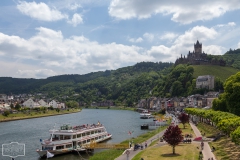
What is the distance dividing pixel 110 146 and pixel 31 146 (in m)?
17.2

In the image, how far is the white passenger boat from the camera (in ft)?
155

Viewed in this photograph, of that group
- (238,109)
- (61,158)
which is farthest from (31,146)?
(238,109)

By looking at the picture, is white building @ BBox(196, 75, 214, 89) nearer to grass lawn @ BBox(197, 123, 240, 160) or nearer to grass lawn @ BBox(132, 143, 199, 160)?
grass lawn @ BBox(197, 123, 240, 160)

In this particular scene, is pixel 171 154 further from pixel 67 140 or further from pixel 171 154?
pixel 67 140

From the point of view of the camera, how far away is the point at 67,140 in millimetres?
50750

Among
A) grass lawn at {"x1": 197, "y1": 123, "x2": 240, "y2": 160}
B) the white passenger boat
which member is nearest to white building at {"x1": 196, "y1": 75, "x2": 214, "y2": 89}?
the white passenger boat

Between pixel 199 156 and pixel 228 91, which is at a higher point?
pixel 228 91

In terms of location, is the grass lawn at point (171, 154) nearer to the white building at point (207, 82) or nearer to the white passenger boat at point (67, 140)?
the white passenger boat at point (67, 140)

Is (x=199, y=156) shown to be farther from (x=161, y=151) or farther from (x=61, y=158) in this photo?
(x=61, y=158)

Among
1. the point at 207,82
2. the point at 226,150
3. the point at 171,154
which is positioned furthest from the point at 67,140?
Answer: the point at 207,82

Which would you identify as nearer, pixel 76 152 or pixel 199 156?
pixel 199 156

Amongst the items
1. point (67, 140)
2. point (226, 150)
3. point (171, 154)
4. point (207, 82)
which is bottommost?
point (67, 140)

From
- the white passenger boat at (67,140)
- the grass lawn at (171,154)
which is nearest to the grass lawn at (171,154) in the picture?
the grass lawn at (171,154)

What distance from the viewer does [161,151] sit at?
4066cm
